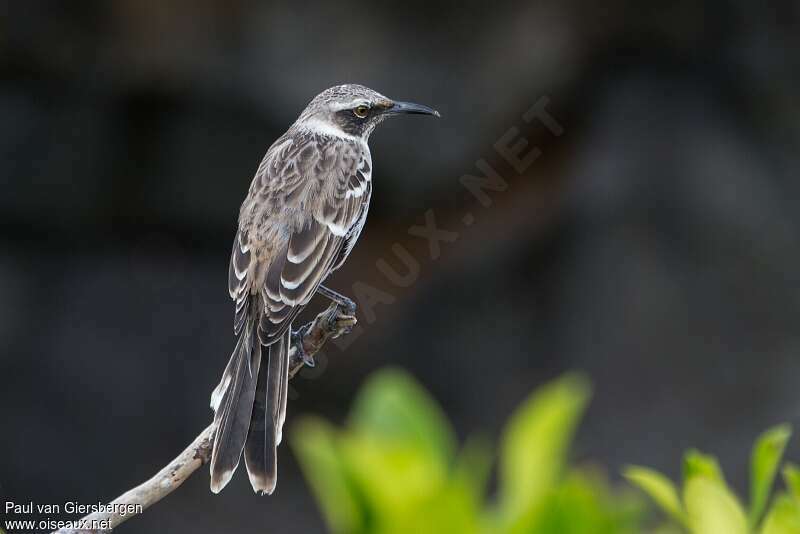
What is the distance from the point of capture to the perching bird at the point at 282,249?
3.07 metres

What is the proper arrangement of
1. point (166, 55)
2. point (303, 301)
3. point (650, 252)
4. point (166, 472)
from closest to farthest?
point (166, 472)
point (303, 301)
point (166, 55)
point (650, 252)

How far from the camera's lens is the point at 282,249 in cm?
375

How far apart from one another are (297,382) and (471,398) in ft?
4.88

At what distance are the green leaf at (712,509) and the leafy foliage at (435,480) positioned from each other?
0.48 ft

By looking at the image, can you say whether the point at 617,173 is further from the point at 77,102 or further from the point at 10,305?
the point at 10,305

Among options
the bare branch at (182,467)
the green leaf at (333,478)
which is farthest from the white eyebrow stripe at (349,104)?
the green leaf at (333,478)

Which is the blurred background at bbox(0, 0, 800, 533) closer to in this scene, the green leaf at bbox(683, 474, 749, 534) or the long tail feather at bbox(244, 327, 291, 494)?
the long tail feather at bbox(244, 327, 291, 494)

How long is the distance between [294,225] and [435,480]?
2.52m

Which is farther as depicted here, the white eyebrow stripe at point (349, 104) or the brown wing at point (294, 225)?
the white eyebrow stripe at point (349, 104)

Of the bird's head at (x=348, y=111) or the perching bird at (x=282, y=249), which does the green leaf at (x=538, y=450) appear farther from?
the bird's head at (x=348, y=111)

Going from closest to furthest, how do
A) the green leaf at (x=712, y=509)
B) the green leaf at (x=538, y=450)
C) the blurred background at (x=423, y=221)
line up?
1. the green leaf at (x=538, y=450)
2. the green leaf at (x=712, y=509)
3. the blurred background at (x=423, y=221)

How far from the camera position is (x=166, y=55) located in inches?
319

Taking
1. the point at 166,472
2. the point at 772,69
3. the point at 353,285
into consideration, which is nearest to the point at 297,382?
the point at 353,285

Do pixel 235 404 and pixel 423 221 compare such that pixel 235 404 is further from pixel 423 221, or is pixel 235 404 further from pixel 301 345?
pixel 423 221
